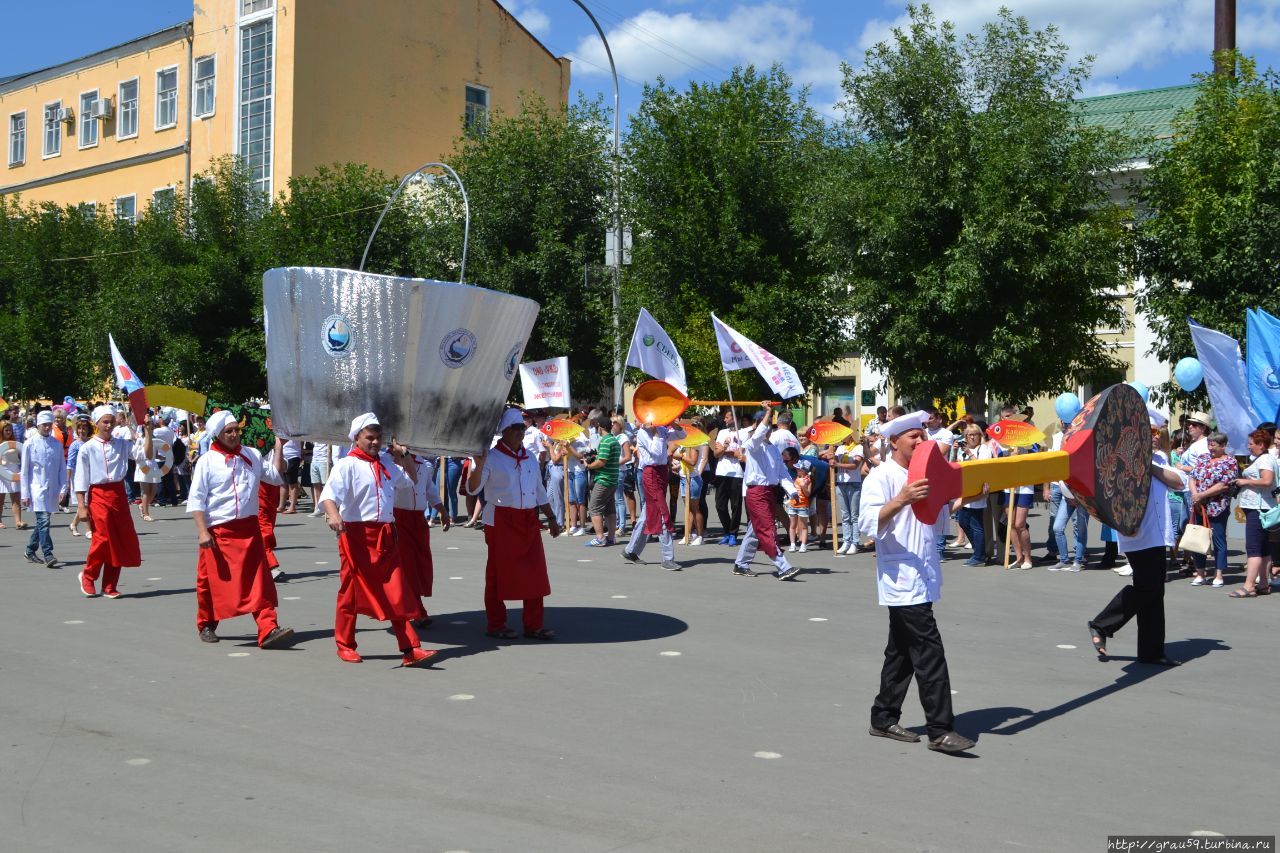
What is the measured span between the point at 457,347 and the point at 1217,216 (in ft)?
55.4

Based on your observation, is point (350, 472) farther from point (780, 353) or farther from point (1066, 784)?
point (780, 353)

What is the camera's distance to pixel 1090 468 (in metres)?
7.60

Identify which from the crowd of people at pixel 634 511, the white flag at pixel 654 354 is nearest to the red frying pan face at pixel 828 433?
the crowd of people at pixel 634 511

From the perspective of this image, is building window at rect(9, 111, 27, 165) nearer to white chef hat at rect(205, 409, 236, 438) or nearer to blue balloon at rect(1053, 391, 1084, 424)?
white chef hat at rect(205, 409, 236, 438)

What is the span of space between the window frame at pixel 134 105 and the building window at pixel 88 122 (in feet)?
4.89

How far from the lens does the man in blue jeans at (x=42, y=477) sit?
15266 millimetres

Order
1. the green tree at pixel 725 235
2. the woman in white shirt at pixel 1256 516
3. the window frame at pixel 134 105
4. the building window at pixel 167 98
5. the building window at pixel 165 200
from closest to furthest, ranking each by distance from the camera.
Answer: the woman in white shirt at pixel 1256 516
the green tree at pixel 725 235
the building window at pixel 165 200
the building window at pixel 167 98
the window frame at pixel 134 105

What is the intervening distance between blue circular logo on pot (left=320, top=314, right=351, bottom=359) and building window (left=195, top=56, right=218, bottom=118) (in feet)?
113

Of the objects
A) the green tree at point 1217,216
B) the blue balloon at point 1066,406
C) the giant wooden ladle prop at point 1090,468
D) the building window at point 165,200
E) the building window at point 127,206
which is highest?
the building window at point 127,206

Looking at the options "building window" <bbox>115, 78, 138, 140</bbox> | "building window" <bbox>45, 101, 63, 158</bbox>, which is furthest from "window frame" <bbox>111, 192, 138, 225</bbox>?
"building window" <bbox>45, 101, 63, 158</bbox>

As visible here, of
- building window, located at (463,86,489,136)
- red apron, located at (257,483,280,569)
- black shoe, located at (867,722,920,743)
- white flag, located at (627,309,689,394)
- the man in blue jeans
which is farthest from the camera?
building window, located at (463,86,489,136)

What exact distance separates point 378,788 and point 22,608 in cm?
703

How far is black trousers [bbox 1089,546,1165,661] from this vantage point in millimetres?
9242

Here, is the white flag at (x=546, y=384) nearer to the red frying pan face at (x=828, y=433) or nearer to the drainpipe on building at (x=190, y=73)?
the red frying pan face at (x=828, y=433)
